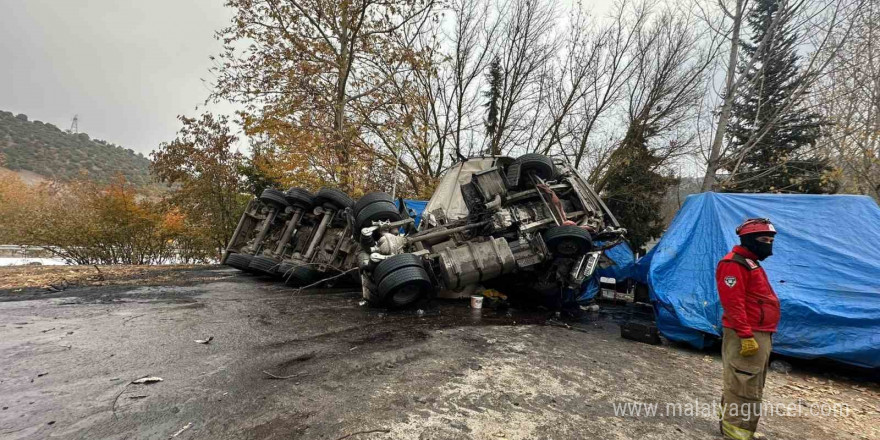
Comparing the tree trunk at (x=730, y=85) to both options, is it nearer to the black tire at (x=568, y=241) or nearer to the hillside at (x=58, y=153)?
the black tire at (x=568, y=241)

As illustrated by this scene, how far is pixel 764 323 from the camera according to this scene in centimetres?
234

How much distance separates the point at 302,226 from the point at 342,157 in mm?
4919

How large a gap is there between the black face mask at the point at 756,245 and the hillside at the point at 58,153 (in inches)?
1760

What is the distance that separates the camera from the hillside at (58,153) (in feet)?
126

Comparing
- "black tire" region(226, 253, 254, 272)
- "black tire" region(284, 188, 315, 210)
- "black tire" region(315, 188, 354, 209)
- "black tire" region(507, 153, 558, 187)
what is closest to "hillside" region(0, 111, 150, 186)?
"black tire" region(226, 253, 254, 272)

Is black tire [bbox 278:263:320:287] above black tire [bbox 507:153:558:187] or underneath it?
underneath

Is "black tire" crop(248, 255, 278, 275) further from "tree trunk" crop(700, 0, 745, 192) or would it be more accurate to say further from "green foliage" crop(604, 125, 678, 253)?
"green foliage" crop(604, 125, 678, 253)

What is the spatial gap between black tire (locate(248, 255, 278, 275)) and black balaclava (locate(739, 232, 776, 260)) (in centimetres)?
675

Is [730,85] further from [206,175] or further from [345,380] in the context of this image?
[206,175]

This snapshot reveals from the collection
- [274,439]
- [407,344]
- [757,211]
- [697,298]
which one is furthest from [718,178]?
[274,439]

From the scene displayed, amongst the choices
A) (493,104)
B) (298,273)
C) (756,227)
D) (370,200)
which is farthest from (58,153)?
(756,227)

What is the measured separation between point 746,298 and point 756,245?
0.37 metres

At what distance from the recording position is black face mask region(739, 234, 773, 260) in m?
2.42

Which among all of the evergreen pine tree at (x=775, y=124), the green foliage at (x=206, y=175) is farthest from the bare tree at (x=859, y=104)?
the green foliage at (x=206, y=175)
